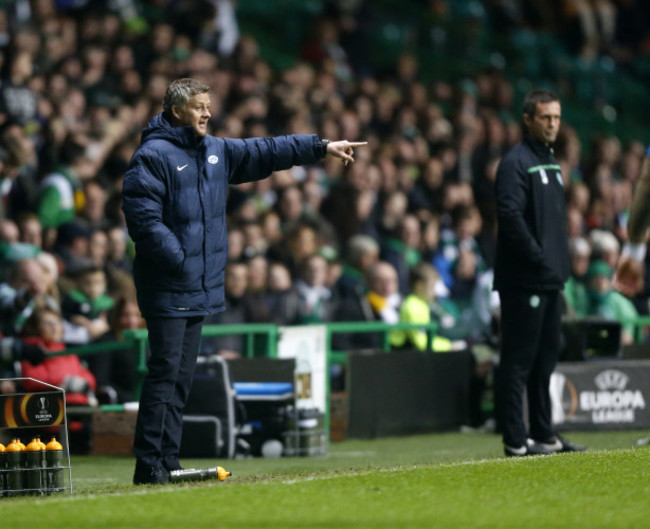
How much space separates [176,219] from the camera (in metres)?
7.93

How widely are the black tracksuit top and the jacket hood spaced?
247 cm

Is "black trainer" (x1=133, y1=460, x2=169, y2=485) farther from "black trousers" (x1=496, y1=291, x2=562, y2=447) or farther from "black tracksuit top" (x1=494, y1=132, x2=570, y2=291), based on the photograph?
"black tracksuit top" (x1=494, y1=132, x2=570, y2=291)

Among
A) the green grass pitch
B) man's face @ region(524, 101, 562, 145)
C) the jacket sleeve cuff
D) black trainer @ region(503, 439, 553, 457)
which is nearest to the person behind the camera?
the green grass pitch

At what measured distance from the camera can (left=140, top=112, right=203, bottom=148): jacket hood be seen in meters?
8.00

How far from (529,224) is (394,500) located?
339 centimetres

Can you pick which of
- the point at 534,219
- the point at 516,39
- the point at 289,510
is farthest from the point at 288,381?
the point at 516,39

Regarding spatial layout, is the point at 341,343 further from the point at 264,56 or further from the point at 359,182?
the point at 264,56

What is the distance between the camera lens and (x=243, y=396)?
11539 millimetres

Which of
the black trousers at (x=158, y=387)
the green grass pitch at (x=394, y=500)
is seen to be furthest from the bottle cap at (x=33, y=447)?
the black trousers at (x=158, y=387)

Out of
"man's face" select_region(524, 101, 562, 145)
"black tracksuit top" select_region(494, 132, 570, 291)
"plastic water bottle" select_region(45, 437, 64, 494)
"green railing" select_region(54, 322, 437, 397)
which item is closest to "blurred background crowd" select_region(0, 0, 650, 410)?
"green railing" select_region(54, 322, 437, 397)

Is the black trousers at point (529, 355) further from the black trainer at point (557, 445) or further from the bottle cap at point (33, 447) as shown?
the bottle cap at point (33, 447)

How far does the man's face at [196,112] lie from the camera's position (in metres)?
8.00

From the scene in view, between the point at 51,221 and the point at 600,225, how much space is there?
8106mm

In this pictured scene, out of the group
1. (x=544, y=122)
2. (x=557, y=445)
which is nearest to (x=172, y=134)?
(x=544, y=122)
